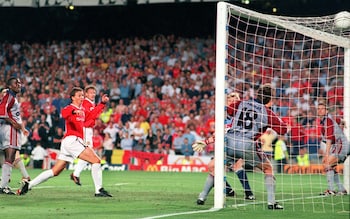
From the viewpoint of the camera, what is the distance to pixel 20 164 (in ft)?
53.6

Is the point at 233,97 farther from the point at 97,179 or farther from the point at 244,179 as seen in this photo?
the point at 97,179

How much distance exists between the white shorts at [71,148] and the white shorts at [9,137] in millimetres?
1349

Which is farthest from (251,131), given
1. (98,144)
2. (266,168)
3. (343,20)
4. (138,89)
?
(138,89)

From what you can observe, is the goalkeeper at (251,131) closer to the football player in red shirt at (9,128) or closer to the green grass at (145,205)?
the green grass at (145,205)

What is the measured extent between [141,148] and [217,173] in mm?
17516

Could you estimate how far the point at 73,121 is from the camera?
14703 mm

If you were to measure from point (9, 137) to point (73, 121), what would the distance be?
1.57 metres

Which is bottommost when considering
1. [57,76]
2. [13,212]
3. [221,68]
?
[13,212]

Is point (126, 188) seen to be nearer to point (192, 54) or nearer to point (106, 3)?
point (106, 3)

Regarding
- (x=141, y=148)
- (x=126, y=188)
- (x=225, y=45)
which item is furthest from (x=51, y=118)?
(x=225, y=45)

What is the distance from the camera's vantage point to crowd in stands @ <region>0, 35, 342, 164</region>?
96.6 ft

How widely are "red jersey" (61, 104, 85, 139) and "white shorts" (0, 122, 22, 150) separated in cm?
130

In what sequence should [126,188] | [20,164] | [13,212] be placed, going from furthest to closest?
[126,188] → [20,164] → [13,212]

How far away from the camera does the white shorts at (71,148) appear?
572 inches
